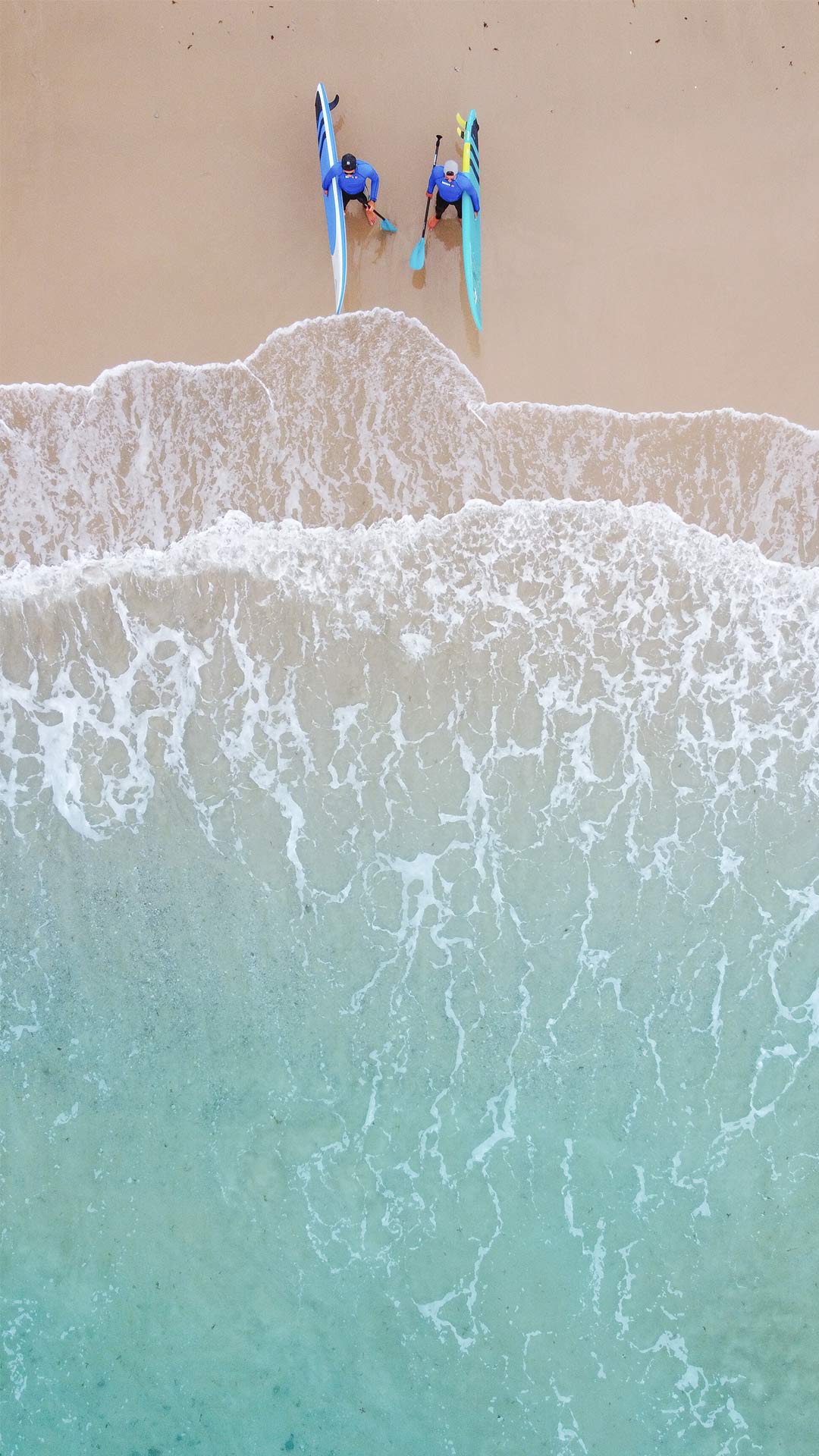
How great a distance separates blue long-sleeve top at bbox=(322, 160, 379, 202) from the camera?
17.0ft

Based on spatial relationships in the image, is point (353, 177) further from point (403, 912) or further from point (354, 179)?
point (403, 912)

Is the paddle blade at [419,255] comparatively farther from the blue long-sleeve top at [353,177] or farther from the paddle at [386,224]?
the blue long-sleeve top at [353,177]

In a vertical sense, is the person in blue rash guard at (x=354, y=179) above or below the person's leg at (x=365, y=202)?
above

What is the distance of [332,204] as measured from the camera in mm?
5285

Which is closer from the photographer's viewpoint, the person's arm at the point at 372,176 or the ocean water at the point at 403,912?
the ocean water at the point at 403,912

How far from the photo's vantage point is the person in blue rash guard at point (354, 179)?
203 inches

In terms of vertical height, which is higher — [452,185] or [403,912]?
[452,185]

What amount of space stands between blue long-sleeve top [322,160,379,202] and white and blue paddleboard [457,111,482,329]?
62cm

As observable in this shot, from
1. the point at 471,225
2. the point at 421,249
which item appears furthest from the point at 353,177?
the point at 471,225

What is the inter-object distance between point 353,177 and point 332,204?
7.9 inches

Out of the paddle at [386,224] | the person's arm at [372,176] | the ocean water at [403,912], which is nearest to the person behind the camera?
the ocean water at [403,912]

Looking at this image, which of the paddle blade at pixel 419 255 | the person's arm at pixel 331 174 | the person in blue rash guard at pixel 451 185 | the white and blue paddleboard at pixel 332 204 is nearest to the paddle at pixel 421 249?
the paddle blade at pixel 419 255

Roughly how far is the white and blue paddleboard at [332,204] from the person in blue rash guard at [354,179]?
0.04 m

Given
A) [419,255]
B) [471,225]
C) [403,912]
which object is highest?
[471,225]
